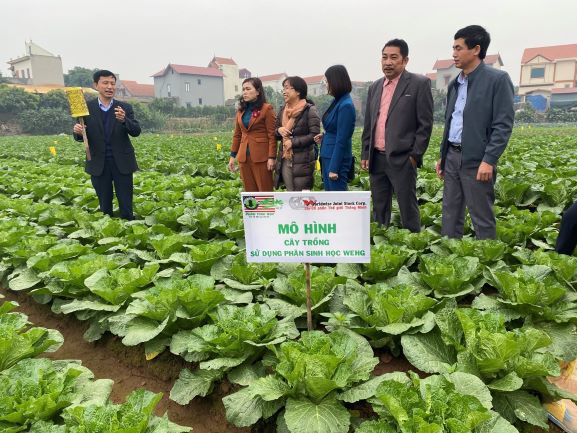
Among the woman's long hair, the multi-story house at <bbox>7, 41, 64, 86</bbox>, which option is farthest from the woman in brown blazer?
the multi-story house at <bbox>7, 41, 64, 86</bbox>

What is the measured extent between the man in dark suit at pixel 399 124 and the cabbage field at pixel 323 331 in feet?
1.73

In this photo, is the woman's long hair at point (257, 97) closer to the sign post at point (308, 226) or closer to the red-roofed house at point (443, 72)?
the sign post at point (308, 226)

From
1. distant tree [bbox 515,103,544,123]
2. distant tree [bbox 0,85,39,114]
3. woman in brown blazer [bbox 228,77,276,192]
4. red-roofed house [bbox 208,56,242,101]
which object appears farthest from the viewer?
red-roofed house [bbox 208,56,242,101]

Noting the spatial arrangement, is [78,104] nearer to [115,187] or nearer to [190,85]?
[115,187]

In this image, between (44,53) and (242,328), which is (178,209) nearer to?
(242,328)

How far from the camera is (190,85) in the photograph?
66875 millimetres

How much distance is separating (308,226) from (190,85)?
6960 centimetres

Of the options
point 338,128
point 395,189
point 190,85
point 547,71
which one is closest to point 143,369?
point 395,189

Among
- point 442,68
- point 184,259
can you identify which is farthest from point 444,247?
point 442,68

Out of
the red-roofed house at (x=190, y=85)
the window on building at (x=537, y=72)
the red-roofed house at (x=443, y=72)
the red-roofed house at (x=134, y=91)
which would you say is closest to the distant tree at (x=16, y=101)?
the red-roofed house at (x=190, y=85)

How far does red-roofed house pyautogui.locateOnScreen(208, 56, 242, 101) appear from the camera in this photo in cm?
7675

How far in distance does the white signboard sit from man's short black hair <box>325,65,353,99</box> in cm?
225

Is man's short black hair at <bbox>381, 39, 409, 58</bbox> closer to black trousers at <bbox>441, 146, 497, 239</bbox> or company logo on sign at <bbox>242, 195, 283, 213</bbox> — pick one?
black trousers at <bbox>441, 146, 497, 239</bbox>

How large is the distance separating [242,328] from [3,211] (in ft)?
16.4
